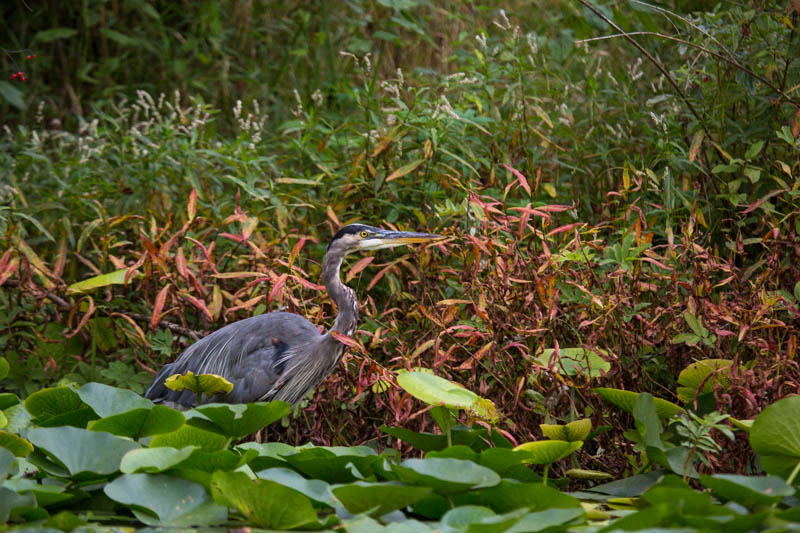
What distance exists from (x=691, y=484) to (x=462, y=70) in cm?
277

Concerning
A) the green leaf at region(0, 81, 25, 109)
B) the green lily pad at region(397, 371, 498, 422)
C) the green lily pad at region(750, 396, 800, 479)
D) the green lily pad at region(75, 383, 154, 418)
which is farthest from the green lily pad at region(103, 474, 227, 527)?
the green leaf at region(0, 81, 25, 109)

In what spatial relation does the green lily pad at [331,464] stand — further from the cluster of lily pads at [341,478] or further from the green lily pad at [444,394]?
the green lily pad at [444,394]

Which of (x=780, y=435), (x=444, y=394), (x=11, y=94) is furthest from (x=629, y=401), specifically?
(x=11, y=94)

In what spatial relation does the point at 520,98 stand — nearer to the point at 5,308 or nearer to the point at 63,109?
the point at 5,308

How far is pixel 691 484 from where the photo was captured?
2883mm

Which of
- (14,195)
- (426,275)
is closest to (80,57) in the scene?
(14,195)

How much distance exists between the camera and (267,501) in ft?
7.53

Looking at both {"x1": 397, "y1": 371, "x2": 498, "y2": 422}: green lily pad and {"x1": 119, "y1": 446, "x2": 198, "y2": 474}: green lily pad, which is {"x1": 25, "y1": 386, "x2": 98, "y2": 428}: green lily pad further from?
{"x1": 397, "y1": 371, "x2": 498, "y2": 422}: green lily pad

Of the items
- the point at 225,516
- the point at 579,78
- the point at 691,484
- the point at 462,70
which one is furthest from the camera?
the point at 579,78

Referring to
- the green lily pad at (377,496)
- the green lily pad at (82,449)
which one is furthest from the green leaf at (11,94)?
the green lily pad at (377,496)

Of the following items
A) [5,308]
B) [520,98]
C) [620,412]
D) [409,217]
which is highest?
[520,98]

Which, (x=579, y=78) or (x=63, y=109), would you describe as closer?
(x=579, y=78)

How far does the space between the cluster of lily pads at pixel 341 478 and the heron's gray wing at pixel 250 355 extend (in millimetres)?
787

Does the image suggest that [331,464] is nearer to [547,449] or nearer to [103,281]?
[547,449]
